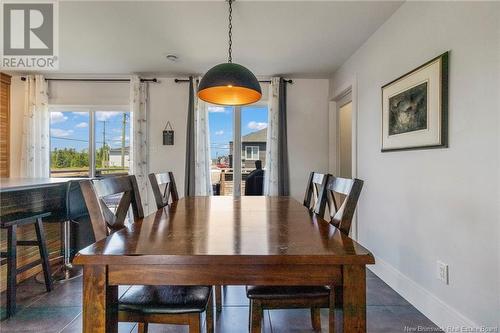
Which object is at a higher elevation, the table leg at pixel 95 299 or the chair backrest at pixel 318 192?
the chair backrest at pixel 318 192

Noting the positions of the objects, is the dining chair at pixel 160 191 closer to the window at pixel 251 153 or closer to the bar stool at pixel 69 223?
the bar stool at pixel 69 223

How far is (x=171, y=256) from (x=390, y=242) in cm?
226

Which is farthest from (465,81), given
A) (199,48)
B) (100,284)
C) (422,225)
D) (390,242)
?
(199,48)

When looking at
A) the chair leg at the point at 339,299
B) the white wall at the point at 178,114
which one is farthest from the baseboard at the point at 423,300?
the white wall at the point at 178,114

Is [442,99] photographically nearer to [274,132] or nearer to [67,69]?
[274,132]

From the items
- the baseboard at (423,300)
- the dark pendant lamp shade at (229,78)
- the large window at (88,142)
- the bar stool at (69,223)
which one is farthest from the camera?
the large window at (88,142)

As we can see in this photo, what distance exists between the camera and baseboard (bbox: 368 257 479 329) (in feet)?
5.68

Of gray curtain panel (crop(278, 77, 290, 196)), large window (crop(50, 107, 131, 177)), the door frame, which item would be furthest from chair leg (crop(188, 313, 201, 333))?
large window (crop(50, 107, 131, 177))

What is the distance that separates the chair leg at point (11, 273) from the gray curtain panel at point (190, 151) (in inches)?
84.0

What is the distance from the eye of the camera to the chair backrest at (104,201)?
48.8 inches

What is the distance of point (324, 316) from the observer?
200 cm

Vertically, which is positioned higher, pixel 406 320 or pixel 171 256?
pixel 171 256

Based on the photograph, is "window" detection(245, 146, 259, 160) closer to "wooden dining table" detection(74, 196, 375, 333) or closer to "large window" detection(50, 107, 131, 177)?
"large window" detection(50, 107, 131, 177)

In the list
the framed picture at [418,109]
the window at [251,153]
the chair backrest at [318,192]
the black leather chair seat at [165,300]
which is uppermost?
the framed picture at [418,109]
